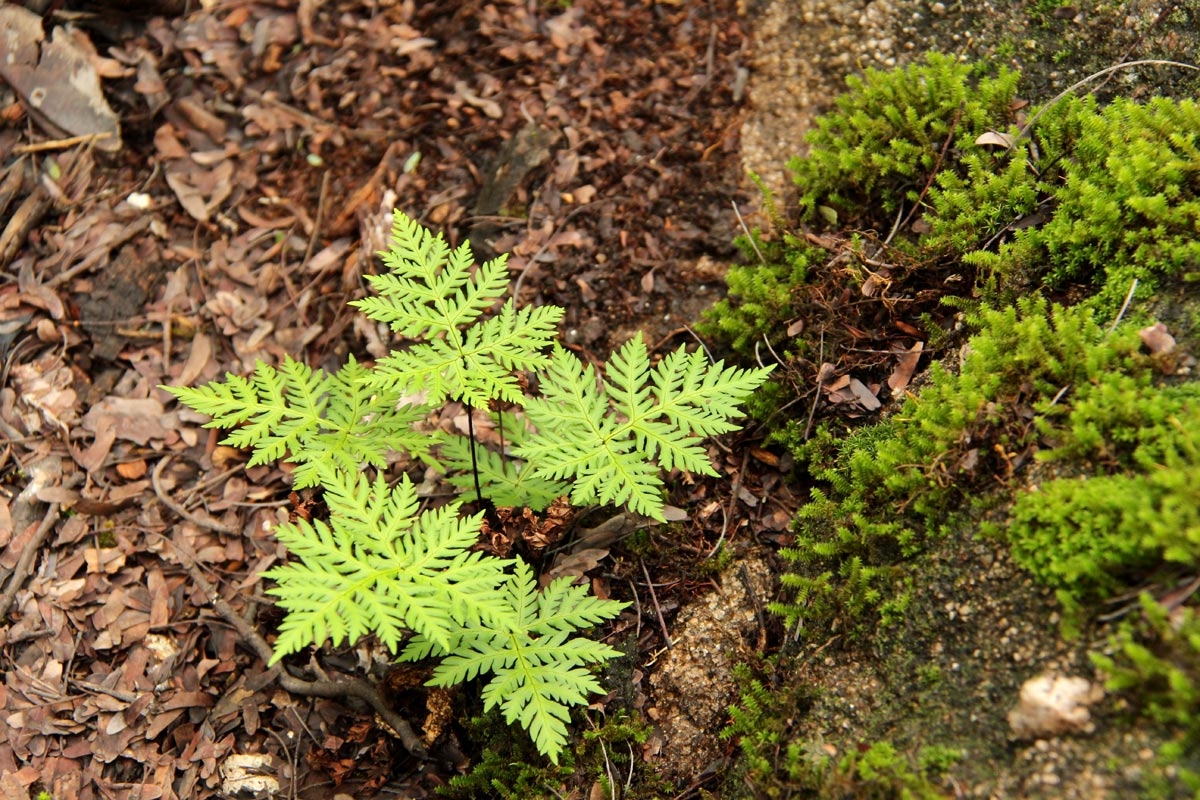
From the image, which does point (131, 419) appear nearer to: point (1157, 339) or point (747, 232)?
point (747, 232)

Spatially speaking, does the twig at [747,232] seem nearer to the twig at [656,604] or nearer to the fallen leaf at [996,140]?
the fallen leaf at [996,140]

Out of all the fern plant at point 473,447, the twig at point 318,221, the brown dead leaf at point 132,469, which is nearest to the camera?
the fern plant at point 473,447

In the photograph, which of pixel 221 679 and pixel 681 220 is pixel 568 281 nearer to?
pixel 681 220

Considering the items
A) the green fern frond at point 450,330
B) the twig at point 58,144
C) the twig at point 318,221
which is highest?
the green fern frond at point 450,330

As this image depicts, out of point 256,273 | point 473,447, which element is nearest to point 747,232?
point 473,447

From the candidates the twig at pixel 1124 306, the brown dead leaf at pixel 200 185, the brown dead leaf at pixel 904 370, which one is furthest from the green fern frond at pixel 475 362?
the brown dead leaf at pixel 200 185

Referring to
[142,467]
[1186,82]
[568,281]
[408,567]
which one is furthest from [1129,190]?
[142,467]
